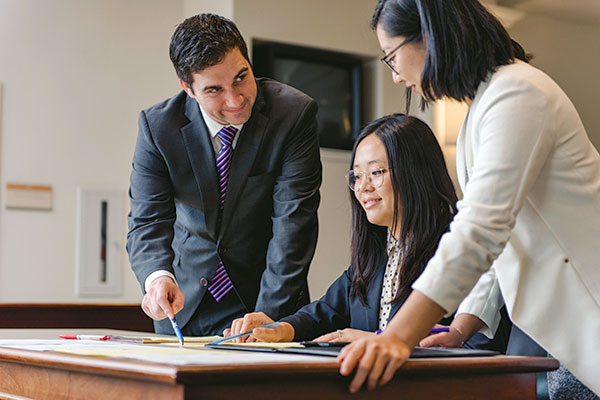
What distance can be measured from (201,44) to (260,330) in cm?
75

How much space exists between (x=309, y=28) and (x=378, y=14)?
2920 mm

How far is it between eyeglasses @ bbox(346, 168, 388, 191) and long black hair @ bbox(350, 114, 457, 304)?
26mm

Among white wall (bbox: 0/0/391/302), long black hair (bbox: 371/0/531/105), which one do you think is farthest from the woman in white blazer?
white wall (bbox: 0/0/391/302)

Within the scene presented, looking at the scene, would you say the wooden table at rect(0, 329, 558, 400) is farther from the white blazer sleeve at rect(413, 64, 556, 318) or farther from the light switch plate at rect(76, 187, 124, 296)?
the light switch plate at rect(76, 187, 124, 296)

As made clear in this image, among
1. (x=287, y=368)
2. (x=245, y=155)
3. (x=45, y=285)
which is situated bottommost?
(x=45, y=285)

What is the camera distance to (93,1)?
4102 millimetres

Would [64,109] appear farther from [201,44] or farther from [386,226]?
[386,226]

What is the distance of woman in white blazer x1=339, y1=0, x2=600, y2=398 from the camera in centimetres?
104

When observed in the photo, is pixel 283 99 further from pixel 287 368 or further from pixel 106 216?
pixel 106 216

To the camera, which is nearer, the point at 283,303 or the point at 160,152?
the point at 283,303

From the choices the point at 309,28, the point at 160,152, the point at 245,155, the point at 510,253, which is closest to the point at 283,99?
the point at 245,155

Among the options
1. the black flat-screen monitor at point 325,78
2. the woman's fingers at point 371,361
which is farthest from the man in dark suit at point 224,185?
the black flat-screen monitor at point 325,78

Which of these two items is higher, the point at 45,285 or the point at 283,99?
the point at 283,99

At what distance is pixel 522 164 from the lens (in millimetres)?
1036
